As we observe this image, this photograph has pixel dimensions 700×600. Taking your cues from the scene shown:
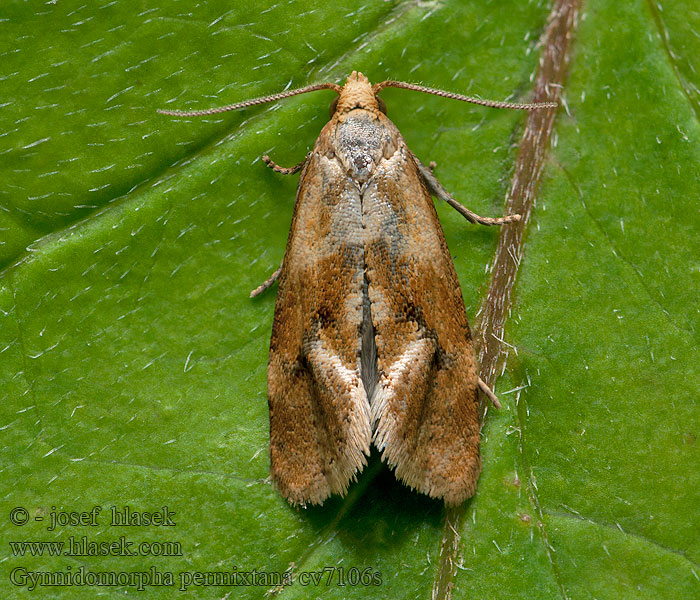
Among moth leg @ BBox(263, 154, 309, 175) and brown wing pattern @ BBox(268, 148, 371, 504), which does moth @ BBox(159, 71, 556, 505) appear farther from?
moth leg @ BBox(263, 154, 309, 175)

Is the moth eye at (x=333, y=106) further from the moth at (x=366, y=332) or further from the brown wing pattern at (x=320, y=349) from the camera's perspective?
the brown wing pattern at (x=320, y=349)

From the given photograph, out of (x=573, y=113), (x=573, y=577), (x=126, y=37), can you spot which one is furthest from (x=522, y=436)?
(x=126, y=37)

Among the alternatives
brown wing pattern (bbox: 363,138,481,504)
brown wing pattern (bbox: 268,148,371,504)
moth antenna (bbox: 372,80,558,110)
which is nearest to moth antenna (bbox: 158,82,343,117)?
moth antenna (bbox: 372,80,558,110)

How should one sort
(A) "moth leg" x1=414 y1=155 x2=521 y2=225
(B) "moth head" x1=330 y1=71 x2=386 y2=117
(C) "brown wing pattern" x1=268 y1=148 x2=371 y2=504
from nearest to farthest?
(C) "brown wing pattern" x1=268 y1=148 x2=371 y2=504 < (B) "moth head" x1=330 y1=71 x2=386 y2=117 < (A) "moth leg" x1=414 y1=155 x2=521 y2=225

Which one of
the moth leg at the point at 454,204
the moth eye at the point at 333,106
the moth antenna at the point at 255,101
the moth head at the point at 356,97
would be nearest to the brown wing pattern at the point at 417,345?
the moth leg at the point at 454,204

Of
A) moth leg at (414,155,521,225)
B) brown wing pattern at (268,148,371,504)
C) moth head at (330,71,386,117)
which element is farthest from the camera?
moth leg at (414,155,521,225)

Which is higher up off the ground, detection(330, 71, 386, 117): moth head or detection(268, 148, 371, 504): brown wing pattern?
detection(330, 71, 386, 117): moth head

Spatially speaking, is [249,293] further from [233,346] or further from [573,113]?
[573,113]

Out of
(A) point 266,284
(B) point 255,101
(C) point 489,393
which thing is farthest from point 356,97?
(C) point 489,393

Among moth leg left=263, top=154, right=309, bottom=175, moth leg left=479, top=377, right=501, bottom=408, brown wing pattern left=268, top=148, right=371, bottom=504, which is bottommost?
moth leg left=479, top=377, right=501, bottom=408
